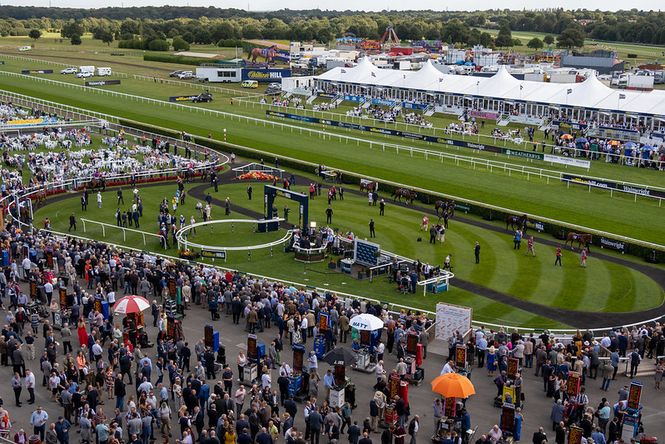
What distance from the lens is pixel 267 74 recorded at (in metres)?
108

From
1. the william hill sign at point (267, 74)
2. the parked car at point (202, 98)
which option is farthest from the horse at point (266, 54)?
the parked car at point (202, 98)

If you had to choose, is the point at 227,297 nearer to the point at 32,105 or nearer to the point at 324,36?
the point at 32,105

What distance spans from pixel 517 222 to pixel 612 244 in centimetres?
490

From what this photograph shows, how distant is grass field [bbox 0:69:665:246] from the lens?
4244 centimetres

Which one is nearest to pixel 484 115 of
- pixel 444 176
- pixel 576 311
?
pixel 444 176

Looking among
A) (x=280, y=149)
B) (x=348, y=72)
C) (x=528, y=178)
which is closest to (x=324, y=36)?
(x=348, y=72)

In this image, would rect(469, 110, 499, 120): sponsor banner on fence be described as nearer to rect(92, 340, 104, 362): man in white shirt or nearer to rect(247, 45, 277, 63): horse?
rect(247, 45, 277, 63): horse

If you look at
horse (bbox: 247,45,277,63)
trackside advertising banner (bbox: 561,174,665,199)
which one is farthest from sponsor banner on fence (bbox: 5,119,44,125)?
horse (bbox: 247,45,277,63)

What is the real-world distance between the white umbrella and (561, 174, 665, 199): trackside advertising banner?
93.8ft

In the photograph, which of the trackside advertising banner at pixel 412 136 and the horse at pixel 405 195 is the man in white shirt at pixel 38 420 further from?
the trackside advertising banner at pixel 412 136

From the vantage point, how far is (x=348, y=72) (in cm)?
9362

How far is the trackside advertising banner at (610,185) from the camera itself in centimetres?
4575

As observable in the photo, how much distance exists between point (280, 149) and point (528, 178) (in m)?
19.9

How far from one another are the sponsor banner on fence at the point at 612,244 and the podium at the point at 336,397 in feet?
69.6
